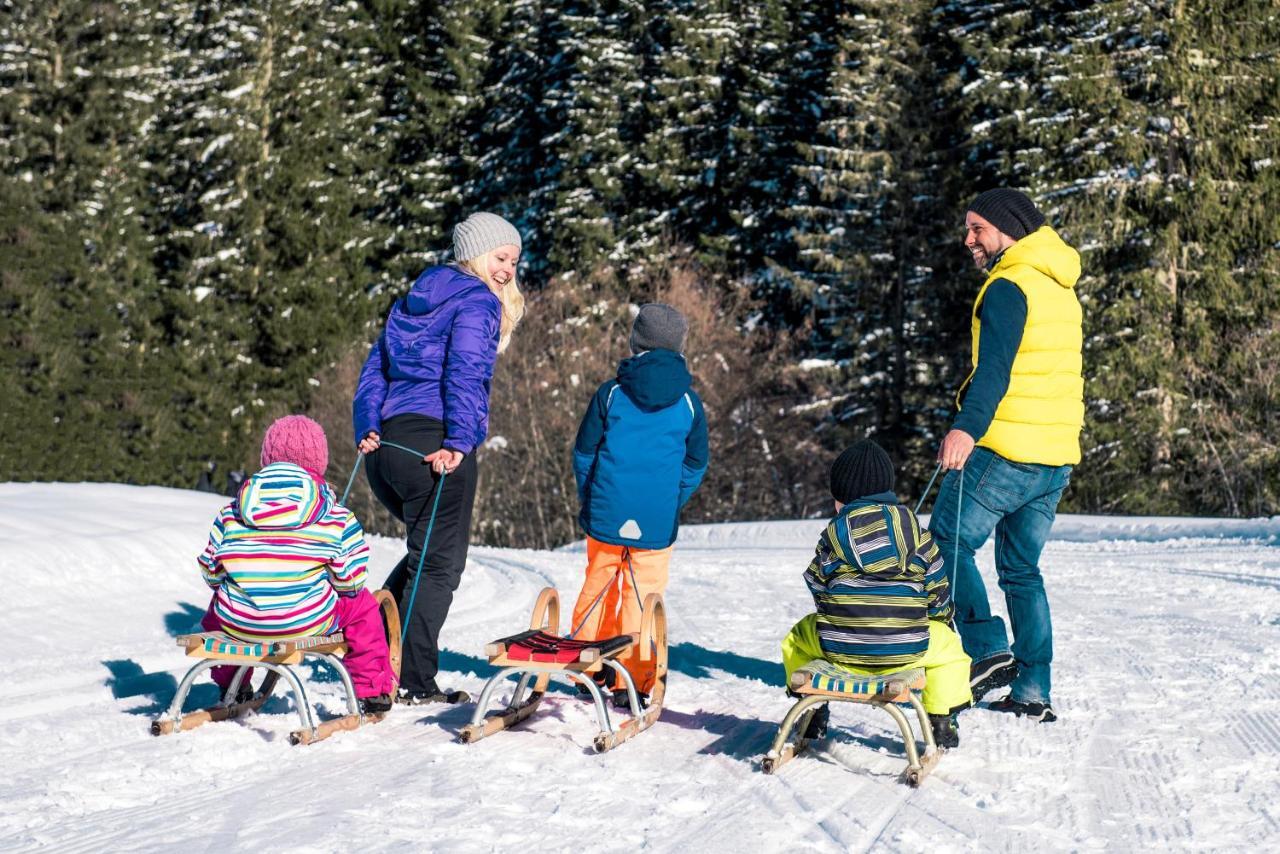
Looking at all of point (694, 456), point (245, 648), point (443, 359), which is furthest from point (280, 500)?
point (694, 456)

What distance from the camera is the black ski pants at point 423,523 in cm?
639

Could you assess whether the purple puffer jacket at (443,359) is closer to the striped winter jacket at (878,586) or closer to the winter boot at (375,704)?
the winter boot at (375,704)

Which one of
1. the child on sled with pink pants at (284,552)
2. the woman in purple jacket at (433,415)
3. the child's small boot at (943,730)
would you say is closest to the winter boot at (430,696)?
the woman in purple jacket at (433,415)

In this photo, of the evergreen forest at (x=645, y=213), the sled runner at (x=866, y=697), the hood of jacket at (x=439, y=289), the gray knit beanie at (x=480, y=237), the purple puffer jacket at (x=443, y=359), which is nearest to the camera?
the sled runner at (x=866, y=697)

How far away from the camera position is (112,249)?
43.0m

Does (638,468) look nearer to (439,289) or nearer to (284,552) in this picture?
(439,289)

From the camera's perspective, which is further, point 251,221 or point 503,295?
point 251,221

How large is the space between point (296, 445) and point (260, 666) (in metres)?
0.84

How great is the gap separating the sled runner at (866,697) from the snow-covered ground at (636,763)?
7cm

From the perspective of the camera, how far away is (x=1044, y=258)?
6.26 metres

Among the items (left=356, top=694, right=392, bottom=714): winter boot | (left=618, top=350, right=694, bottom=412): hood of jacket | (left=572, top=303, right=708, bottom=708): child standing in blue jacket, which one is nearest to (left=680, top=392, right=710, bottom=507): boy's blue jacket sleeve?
(left=572, top=303, right=708, bottom=708): child standing in blue jacket

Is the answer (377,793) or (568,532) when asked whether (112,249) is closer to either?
(568,532)

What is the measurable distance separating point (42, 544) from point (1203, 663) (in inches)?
275

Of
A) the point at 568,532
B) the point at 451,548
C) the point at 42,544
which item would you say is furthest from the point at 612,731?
the point at 568,532
